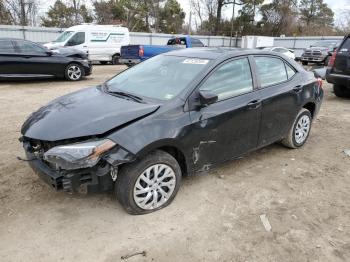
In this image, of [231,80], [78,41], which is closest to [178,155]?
[231,80]

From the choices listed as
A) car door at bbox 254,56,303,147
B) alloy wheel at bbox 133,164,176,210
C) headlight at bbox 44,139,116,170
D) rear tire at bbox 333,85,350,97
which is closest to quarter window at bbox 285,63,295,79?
car door at bbox 254,56,303,147

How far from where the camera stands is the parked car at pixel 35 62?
34.4ft

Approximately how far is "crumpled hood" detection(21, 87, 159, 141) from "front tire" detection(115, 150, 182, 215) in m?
0.43

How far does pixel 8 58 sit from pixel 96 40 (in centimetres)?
749

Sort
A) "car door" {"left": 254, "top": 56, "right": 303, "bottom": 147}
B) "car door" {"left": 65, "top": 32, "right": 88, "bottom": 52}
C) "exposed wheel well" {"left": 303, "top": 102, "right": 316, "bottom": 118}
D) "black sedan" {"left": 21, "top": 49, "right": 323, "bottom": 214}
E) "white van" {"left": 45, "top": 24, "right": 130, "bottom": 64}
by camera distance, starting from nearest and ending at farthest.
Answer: "black sedan" {"left": 21, "top": 49, "right": 323, "bottom": 214}, "car door" {"left": 254, "top": 56, "right": 303, "bottom": 147}, "exposed wheel well" {"left": 303, "top": 102, "right": 316, "bottom": 118}, "car door" {"left": 65, "top": 32, "right": 88, "bottom": 52}, "white van" {"left": 45, "top": 24, "right": 130, "bottom": 64}

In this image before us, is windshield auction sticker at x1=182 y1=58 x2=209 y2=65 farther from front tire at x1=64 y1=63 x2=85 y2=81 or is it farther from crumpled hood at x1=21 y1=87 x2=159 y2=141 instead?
front tire at x1=64 y1=63 x2=85 y2=81

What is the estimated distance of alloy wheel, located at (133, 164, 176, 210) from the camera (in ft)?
10.6

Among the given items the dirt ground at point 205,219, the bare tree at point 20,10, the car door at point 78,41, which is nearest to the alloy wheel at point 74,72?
the car door at point 78,41

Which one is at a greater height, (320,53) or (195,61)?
(195,61)

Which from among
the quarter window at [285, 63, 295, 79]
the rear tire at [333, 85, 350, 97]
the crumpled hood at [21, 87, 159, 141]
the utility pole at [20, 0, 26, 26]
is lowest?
the rear tire at [333, 85, 350, 97]

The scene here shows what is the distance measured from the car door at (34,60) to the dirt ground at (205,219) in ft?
22.6

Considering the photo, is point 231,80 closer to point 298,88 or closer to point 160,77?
point 160,77

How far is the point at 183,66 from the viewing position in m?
3.97

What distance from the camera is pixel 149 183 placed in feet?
10.7
